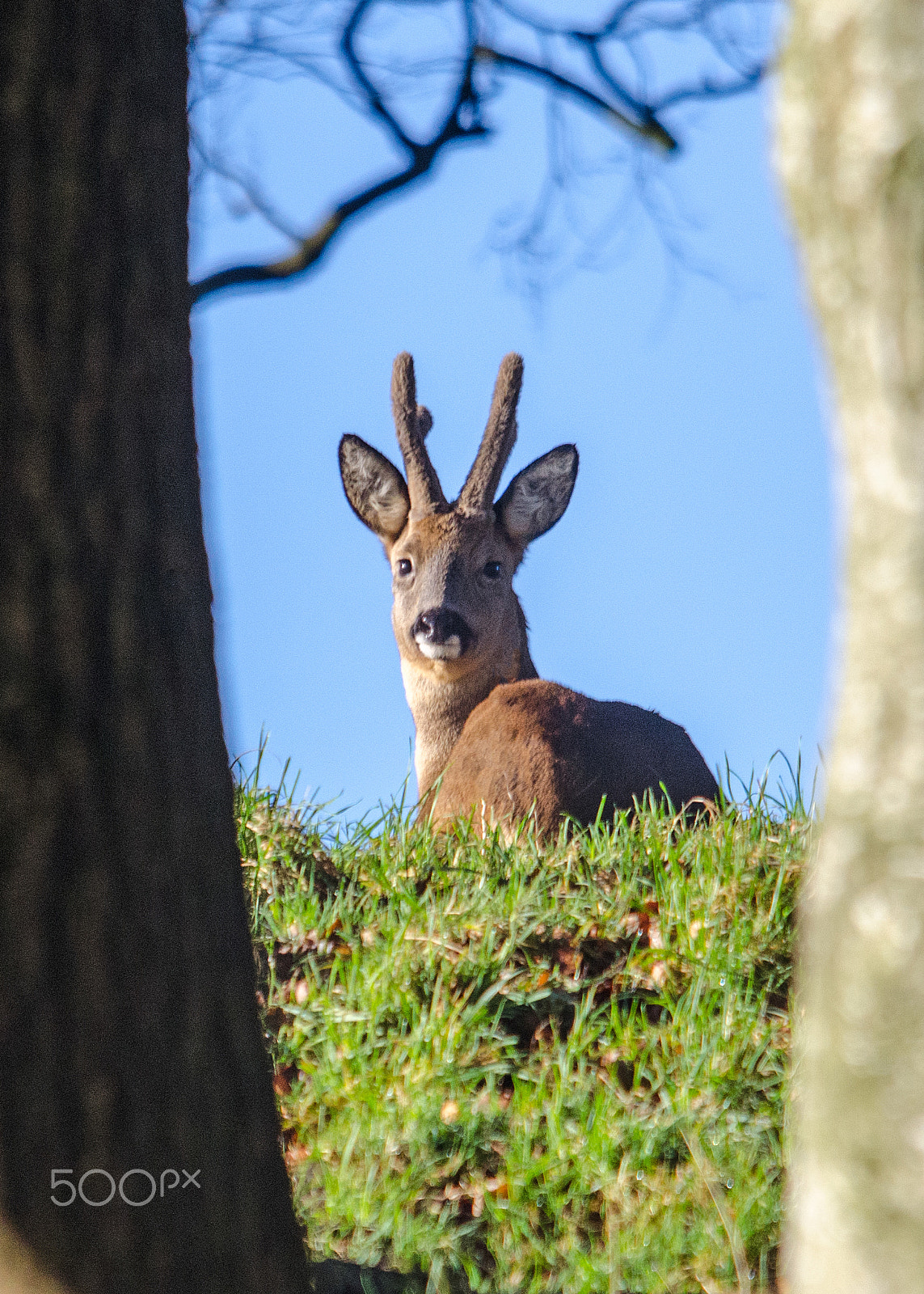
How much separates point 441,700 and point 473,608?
1.59 ft

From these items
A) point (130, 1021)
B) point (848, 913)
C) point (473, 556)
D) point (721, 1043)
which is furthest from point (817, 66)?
point (473, 556)

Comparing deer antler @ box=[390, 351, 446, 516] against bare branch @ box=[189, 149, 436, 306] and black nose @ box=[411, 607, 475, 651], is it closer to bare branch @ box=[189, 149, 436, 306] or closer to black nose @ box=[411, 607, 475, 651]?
black nose @ box=[411, 607, 475, 651]

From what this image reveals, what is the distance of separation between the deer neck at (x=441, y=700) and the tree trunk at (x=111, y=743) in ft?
12.5

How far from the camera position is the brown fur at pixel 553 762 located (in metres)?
5.04

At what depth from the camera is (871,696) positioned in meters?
1.47

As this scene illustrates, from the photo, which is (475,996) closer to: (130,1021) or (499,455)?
(130,1021)

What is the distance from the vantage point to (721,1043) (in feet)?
11.9

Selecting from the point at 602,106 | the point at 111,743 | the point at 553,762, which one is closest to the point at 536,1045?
the point at 553,762

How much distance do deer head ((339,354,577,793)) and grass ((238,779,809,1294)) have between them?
172 centimetres

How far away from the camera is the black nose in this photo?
247 inches

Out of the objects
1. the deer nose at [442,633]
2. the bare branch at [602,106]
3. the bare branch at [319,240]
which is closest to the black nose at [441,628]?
the deer nose at [442,633]
